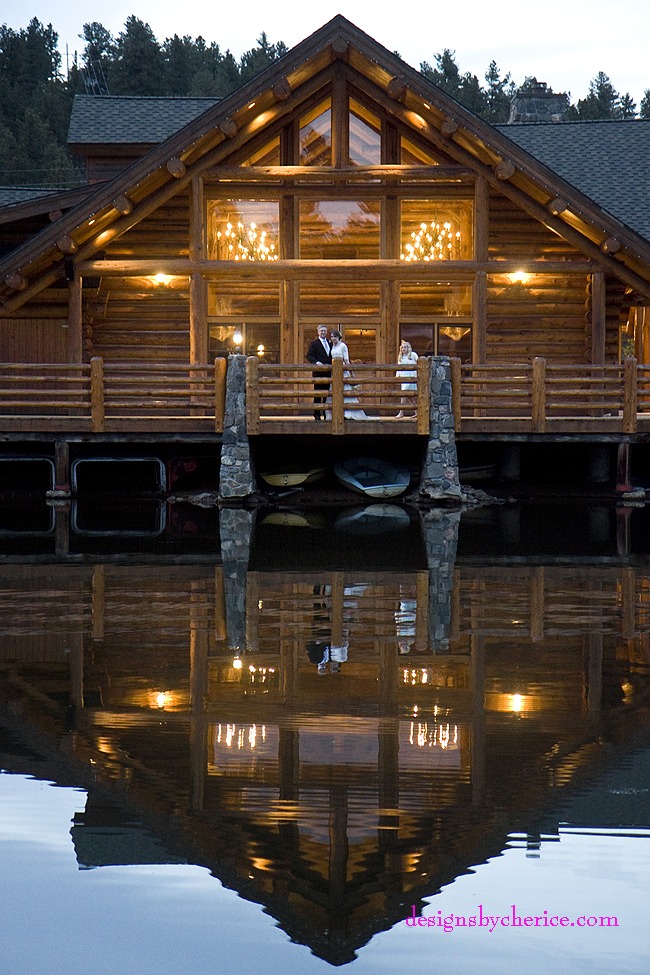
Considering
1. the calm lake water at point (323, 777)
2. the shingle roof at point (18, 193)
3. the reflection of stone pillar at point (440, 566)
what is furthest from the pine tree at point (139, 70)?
the calm lake water at point (323, 777)

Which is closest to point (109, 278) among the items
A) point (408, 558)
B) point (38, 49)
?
point (408, 558)

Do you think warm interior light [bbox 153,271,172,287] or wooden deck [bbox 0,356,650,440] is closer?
wooden deck [bbox 0,356,650,440]

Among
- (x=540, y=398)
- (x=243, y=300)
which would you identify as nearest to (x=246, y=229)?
(x=243, y=300)

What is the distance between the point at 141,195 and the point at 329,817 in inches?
741

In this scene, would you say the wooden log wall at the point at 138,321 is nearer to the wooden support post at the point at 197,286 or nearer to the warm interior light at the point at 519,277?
the wooden support post at the point at 197,286

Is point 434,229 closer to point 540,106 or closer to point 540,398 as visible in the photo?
point 540,398

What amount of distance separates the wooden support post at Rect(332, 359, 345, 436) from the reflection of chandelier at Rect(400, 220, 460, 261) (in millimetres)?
4808

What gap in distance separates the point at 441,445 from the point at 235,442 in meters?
3.13

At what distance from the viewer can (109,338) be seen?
24578 mm

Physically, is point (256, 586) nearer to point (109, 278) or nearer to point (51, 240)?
point (51, 240)

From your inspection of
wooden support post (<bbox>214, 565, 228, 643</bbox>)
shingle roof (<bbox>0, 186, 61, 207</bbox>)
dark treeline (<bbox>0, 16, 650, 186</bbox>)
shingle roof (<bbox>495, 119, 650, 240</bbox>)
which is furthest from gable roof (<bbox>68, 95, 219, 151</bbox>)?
dark treeline (<bbox>0, 16, 650, 186</bbox>)

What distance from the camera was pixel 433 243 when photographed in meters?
23.8

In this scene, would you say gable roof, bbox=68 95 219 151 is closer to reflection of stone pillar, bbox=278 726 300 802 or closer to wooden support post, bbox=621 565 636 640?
wooden support post, bbox=621 565 636 640

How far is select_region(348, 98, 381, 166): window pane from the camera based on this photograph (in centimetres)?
2320
